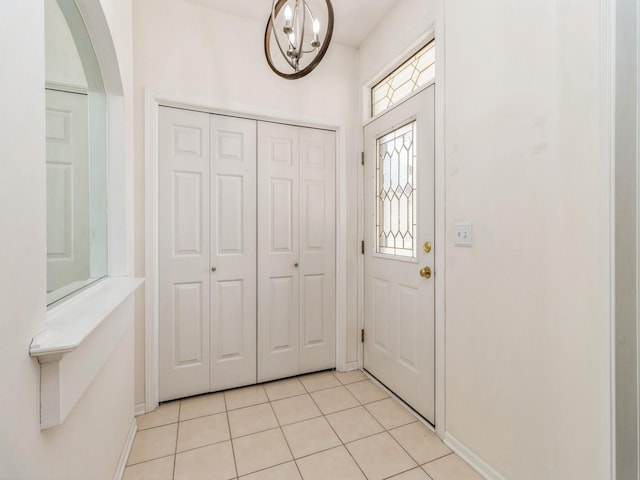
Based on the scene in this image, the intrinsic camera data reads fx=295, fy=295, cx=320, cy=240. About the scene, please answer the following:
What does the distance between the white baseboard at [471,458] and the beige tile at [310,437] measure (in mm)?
625

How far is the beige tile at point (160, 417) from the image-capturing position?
1.85 meters

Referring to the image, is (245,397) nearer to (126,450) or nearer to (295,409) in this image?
(295,409)

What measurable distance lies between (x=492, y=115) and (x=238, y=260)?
185 centimetres

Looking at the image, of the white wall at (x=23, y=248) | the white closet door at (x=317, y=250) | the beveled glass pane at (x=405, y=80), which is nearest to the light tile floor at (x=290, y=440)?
the white closet door at (x=317, y=250)

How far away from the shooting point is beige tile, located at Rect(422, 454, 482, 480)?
4.74ft

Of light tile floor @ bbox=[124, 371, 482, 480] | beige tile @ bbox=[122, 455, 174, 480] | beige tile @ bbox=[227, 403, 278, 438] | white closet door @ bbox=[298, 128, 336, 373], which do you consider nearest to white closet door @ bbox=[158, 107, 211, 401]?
light tile floor @ bbox=[124, 371, 482, 480]

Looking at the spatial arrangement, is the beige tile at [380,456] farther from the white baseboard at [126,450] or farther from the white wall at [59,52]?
the white wall at [59,52]

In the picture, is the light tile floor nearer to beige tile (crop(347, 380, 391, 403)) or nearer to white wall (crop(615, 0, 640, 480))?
beige tile (crop(347, 380, 391, 403))

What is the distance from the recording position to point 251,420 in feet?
6.18

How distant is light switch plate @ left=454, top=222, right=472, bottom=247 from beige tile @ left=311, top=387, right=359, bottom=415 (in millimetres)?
1329

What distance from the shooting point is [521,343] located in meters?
1.29

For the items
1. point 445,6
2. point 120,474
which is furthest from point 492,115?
point 120,474

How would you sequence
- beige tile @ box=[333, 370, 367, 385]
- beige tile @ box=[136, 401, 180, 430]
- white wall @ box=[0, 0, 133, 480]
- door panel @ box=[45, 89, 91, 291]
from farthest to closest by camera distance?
1. beige tile @ box=[333, 370, 367, 385]
2. beige tile @ box=[136, 401, 180, 430]
3. door panel @ box=[45, 89, 91, 291]
4. white wall @ box=[0, 0, 133, 480]

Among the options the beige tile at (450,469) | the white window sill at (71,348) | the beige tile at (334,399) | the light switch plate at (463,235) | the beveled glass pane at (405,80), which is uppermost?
the beveled glass pane at (405,80)
